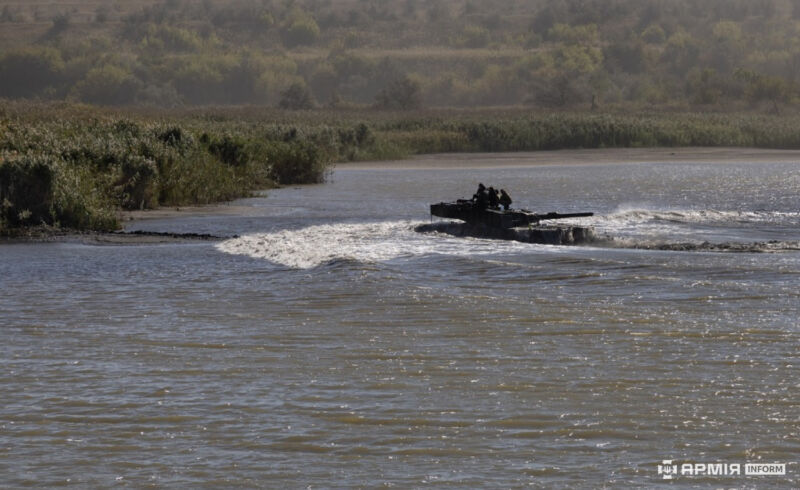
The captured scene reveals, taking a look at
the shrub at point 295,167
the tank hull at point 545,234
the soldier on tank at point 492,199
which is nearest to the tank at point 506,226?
the tank hull at point 545,234

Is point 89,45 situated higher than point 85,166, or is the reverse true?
point 89,45

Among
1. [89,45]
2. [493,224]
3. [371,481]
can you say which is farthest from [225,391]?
[89,45]

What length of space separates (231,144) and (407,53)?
10621 centimetres

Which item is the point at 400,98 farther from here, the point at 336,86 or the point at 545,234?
the point at 545,234

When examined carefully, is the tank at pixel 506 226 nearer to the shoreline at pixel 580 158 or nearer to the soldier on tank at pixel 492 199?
the soldier on tank at pixel 492 199

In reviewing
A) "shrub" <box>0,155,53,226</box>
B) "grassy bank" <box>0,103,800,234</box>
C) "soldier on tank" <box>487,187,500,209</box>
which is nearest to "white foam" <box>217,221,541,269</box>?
"soldier on tank" <box>487,187,500,209</box>

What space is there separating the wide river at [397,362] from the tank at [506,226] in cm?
51

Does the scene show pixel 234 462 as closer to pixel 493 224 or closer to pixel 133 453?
pixel 133 453

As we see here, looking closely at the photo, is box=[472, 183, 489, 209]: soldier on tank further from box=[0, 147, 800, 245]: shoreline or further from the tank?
box=[0, 147, 800, 245]: shoreline

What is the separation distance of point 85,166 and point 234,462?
1833 cm

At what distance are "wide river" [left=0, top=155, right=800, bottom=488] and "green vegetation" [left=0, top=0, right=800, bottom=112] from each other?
6843cm

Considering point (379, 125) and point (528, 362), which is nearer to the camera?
point (528, 362)

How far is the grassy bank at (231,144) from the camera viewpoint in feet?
76.7

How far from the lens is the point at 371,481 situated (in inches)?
315
